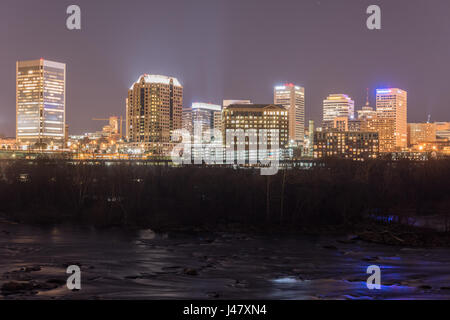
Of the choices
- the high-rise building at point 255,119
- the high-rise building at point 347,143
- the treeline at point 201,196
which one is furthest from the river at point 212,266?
the high-rise building at point 255,119

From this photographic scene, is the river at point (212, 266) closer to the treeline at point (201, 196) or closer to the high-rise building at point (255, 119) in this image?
the treeline at point (201, 196)

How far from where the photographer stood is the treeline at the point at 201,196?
46.7 m

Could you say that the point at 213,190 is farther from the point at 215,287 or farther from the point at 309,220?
the point at 215,287

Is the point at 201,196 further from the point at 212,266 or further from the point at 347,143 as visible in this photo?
the point at 347,143

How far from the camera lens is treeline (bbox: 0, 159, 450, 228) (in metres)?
46.7

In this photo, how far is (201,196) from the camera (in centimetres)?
5269

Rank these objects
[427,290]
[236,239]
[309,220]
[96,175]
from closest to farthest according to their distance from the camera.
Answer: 1. [427,290]
2. [236,239]
3. [309,220]
4. [96,175]

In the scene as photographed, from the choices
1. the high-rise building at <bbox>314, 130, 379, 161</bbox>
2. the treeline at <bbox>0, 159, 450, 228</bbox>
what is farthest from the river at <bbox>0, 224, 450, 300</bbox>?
the high-rise building at <bbox>314, 130, 379, 161</bbox>

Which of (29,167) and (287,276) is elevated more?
(29,167)

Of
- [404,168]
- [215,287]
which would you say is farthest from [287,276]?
[404,168]

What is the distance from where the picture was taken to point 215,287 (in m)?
23.0

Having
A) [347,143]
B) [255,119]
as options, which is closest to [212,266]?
[347,143]
